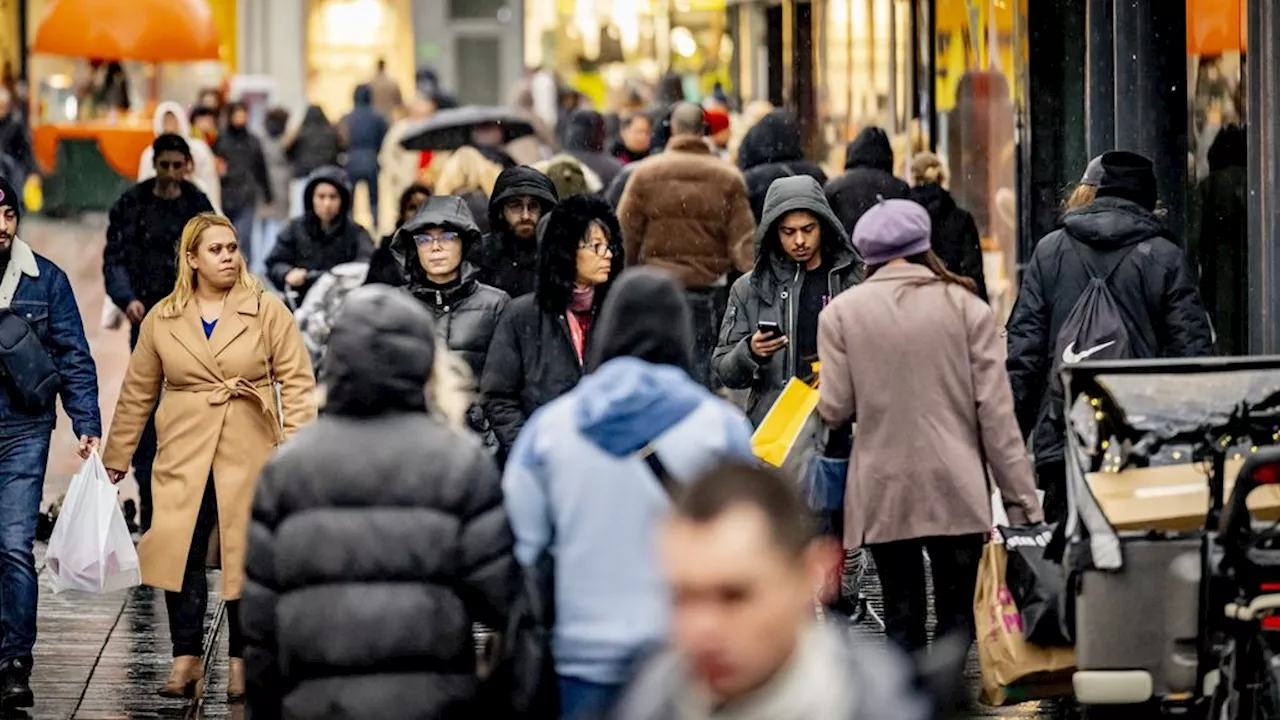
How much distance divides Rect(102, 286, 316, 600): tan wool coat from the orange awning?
28.0ft

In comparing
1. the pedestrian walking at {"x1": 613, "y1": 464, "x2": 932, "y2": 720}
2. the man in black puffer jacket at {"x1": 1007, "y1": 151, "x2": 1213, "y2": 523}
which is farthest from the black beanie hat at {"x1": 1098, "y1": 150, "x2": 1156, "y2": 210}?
the pedestrian walking at {"x1": 613, "y1": 464, "x2": 932, "y2": 720}

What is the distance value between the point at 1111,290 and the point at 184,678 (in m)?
3.60

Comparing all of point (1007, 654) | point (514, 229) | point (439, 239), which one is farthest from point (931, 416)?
point (514, 229)

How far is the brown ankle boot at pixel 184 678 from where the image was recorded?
945cm

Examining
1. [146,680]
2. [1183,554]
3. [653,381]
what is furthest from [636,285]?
[146,680]

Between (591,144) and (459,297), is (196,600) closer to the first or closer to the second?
(459,297)

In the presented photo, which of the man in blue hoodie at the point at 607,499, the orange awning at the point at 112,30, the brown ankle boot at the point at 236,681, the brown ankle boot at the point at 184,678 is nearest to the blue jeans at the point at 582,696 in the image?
the man in blue hoodie at the point at 607,499

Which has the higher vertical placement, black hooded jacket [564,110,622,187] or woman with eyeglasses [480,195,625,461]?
black hooded jacket [564,110,622,187]

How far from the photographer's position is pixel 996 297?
17.8 m

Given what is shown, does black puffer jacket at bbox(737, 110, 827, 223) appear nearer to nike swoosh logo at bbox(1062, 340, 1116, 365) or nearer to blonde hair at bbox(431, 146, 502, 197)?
blonde hair at bbox(431, 146, 502, 197)

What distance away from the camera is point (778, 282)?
1022 centimetres

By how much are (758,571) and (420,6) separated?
52.4 metres

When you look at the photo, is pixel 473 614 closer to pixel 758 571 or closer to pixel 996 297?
pixel 758 571

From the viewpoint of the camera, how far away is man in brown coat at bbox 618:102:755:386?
13.8 metres
